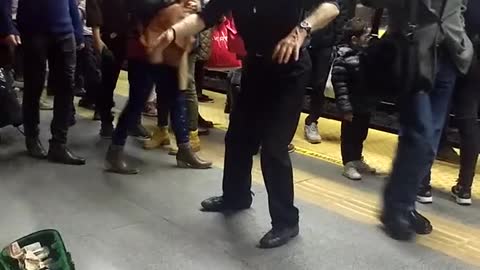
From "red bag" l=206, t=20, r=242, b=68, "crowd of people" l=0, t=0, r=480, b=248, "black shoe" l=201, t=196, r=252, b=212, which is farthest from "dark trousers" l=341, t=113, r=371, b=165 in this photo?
"black shoe" l=201, t=196, r=252, b=212

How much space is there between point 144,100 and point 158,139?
1.76ft

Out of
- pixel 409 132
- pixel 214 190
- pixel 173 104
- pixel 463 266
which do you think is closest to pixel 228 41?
pixel 173 104

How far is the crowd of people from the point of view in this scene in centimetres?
185

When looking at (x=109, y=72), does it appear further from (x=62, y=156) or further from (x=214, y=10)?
(x=214, y=10)

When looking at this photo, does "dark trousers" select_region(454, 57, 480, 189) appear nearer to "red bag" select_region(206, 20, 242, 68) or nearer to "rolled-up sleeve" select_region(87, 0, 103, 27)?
"red bag" select_region(206, 20, 242, 68)

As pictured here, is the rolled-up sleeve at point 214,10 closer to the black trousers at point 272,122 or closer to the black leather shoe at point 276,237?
the black trousers at point 272,122

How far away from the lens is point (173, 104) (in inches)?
119

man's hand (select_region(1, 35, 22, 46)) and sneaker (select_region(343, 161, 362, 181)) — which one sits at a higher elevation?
man's hand (select_region(1, 35, 22, 46))

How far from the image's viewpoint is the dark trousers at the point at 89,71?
402cm

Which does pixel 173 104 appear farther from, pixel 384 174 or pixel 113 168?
pixel 384 174

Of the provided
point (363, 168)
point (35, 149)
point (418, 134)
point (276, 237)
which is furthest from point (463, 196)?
point (35, 149)

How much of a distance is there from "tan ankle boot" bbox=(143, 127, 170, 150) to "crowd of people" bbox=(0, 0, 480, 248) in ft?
0.84

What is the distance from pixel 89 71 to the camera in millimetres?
4121

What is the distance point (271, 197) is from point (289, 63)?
1.60 feet
